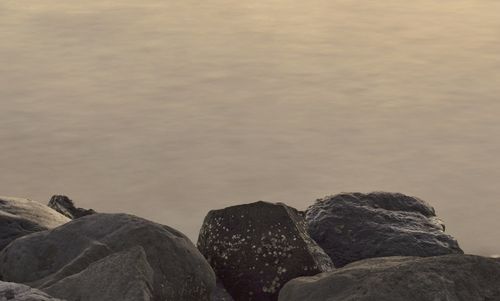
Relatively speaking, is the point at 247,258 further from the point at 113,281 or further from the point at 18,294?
the point at 18,294

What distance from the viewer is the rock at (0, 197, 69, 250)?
9953mm

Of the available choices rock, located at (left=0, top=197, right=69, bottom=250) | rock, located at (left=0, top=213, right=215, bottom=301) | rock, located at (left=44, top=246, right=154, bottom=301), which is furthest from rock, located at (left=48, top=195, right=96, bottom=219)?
rock, located at (left=44, top=246, right=154, bottom=301)

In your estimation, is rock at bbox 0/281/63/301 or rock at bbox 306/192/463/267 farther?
rock at bbox 306/192/463/267

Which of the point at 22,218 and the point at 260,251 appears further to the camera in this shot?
the point at 22,218

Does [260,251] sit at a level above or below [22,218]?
below

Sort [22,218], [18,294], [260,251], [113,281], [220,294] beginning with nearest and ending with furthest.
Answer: [18,294] < [113,281] < [260,251] < [220,294] < [22,218]

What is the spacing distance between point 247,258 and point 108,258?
210 centimetres

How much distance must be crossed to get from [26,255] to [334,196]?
404cm

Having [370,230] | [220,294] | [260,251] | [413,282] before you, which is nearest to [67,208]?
[220,294]

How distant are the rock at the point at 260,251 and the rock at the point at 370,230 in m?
0.98

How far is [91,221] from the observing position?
358 inches

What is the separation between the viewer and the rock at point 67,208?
40.0 feet

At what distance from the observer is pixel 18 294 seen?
6543 mm

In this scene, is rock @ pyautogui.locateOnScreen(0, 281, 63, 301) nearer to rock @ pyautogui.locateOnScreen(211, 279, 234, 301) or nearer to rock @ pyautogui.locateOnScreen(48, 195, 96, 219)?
rock @ pyautogui.locateOnScreen(211, 279, 234, 301)
